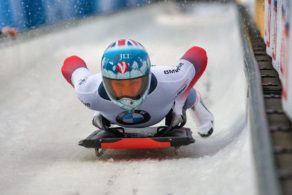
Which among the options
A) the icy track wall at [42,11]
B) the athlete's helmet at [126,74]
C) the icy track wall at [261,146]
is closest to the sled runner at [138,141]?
the athlete's helmet at [126,74]

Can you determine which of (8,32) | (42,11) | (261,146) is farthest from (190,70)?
(42,11)

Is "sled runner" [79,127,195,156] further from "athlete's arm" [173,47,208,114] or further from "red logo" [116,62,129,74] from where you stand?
"red logo" [116,62,129,74]

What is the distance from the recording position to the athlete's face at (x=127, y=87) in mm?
4293

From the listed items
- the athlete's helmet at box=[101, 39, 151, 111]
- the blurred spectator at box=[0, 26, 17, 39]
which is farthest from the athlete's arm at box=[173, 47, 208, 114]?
the blurred spectator at box=[0, 26, 17, 39]

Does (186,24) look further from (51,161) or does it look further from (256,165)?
(256,165)

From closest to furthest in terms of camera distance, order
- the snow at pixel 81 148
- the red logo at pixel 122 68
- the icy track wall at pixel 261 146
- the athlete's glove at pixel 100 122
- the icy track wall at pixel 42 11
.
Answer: the icy track wall at pixel 261 146 < the snow at pixel 81 148 < the red logo at pixel 122 68 < the athlete's glove at pixel 100 122 < the icy track wall at pixel 42 11

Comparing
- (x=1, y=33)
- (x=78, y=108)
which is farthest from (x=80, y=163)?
(x=1, y=33)

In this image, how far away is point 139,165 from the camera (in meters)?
4.32

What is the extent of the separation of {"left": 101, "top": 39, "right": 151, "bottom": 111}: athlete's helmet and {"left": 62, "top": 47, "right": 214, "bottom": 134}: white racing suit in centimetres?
23

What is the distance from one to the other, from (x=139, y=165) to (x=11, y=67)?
13.3ft

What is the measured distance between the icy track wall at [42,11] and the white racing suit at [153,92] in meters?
3.79

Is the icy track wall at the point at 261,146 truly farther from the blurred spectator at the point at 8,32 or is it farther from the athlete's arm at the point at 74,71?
the blurred spectator at the point at 8,32

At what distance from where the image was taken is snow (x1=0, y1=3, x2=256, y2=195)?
380 centimetres

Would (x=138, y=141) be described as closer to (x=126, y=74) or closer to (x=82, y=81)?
(x=126, y=74)
